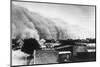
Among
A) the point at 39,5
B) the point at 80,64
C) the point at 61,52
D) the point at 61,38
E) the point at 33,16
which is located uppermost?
the point at 39,5

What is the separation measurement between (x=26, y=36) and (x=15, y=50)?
0.74 ft

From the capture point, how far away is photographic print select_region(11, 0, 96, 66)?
2.21 meters

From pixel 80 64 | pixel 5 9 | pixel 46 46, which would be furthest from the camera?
pixel 80 64

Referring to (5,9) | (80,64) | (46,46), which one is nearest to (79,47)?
(80,64)

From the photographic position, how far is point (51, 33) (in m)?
2.33

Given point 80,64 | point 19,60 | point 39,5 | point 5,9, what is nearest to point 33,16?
point 39,5

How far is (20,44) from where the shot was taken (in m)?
2.21

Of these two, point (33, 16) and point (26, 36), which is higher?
point (33, 16)

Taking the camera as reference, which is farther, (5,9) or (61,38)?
(61,38)

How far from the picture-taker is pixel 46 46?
91.0 inches

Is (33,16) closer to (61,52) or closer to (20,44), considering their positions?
(20,44)

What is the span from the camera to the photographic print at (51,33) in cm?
221

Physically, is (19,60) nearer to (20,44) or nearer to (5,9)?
(20,44)

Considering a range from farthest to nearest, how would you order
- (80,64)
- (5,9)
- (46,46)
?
(80,64)
(46,46)
(5,9)
